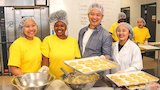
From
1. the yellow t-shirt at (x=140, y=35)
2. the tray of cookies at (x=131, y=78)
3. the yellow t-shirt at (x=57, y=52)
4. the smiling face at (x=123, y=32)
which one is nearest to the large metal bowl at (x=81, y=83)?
the tray of cookies at (x=131, y=78)

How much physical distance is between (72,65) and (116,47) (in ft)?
1.87

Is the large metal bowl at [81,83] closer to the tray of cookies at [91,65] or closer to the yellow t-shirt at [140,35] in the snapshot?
the tray of cookies at [91,65]

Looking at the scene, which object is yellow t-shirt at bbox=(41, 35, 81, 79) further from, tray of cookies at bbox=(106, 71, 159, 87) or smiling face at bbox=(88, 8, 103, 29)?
tray of cookies at bbox=(106, 71, 159, 87)

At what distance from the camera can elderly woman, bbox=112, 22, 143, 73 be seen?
1.86 meters

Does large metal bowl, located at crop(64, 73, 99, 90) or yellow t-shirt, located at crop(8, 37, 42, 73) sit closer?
large metal bowl, located at crop(64, 73, 99, 90)

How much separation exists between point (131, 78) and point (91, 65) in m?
0.32

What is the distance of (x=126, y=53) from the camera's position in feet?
6.28

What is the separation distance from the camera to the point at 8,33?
5117 mm

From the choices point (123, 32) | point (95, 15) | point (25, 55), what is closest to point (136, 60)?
point (123, 32)

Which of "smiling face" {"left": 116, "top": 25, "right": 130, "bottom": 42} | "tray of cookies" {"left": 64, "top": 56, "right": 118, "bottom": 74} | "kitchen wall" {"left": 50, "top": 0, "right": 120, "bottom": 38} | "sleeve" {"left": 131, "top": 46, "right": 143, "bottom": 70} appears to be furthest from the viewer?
"kitchen wall" {"left": 50, "top": 0, "right": 120, "bottom": 38}

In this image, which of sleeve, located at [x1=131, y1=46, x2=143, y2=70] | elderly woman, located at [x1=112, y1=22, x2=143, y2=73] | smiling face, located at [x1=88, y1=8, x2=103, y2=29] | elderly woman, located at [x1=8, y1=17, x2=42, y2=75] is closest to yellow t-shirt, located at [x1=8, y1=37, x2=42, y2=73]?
elderly woman, located at [x1=8, y1=17, x2=42, y2=75]

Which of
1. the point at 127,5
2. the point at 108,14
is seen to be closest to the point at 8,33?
the point at 108,14

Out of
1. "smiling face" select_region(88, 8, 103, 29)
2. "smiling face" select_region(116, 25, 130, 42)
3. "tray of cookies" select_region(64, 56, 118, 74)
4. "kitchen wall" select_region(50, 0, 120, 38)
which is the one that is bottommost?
"tray of cookies" select_region(64, 56, 118, 74)

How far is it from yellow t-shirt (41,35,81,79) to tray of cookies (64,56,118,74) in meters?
0.18
